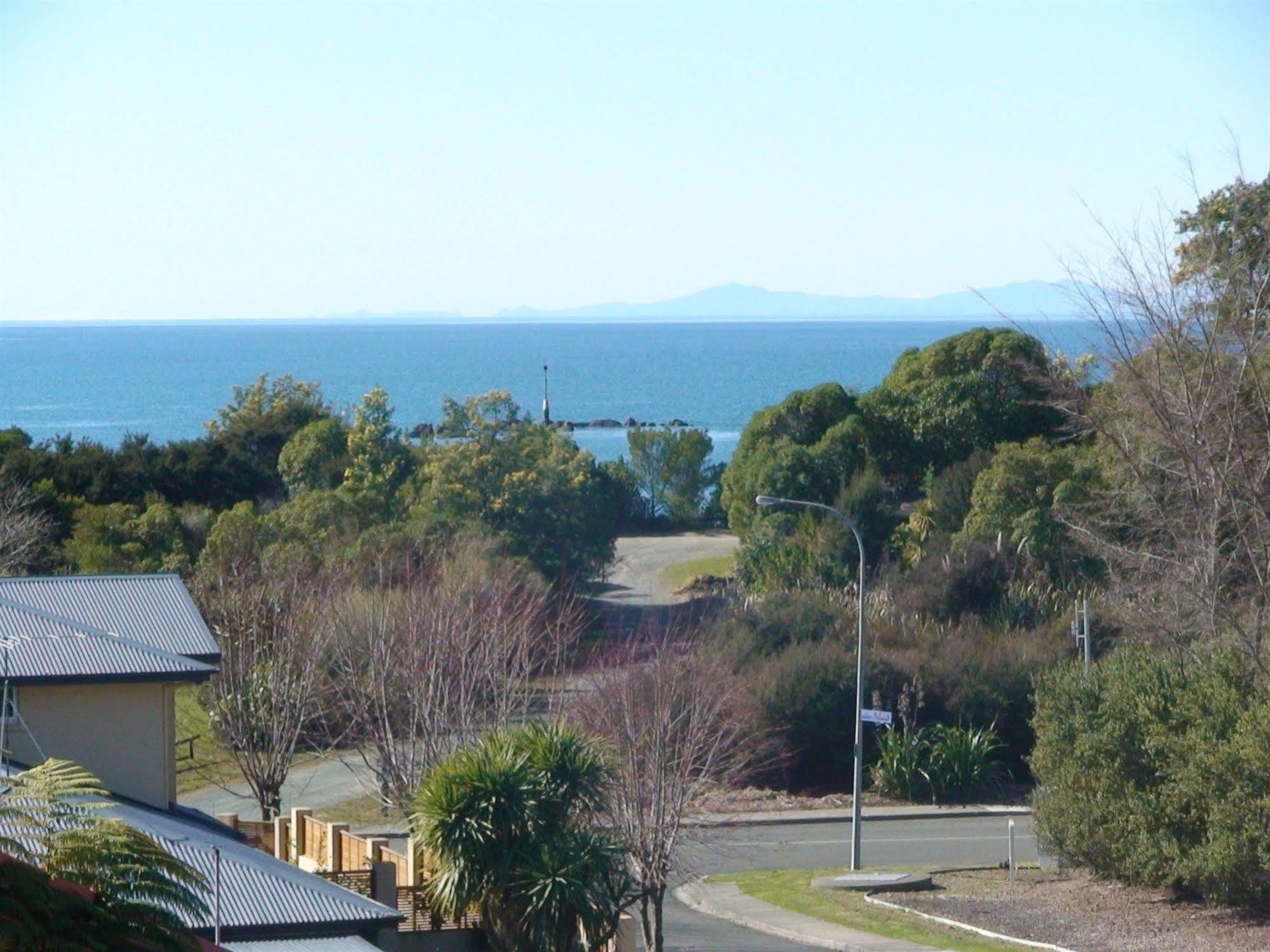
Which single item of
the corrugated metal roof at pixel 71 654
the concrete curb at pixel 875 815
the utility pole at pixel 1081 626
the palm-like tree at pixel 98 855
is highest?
the palm-like tree at pixel 98 855

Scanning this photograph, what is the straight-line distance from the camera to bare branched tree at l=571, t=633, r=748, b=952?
63.4ft

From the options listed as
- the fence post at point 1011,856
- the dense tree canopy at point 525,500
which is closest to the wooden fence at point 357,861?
the fence post at point 1011,856

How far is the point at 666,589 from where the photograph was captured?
52.9 meters

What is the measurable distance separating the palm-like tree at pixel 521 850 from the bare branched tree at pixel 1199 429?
11.2m

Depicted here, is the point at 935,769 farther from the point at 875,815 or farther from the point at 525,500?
the point at 525,500

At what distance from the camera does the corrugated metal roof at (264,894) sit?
37.7 feet

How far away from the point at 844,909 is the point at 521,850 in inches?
352

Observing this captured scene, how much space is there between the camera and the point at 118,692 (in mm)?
15602

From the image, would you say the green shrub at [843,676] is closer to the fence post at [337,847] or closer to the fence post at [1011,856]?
the fence post at [1011,856]

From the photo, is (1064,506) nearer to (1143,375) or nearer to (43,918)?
(1143,375)

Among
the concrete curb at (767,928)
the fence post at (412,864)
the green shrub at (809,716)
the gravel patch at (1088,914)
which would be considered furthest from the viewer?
the green shrub at (809,716)

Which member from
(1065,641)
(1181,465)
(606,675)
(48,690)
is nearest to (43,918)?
(48,690)

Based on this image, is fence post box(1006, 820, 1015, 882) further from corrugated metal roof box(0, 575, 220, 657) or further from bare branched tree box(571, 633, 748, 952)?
corrugated metal roof box(0, 575, 220, 657)

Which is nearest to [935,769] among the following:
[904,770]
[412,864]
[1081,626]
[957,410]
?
[904,770]
